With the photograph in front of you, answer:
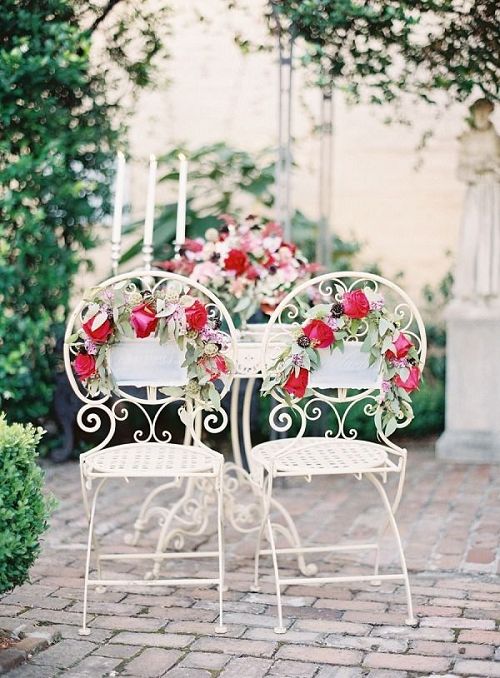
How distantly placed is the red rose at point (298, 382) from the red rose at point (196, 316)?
365mm

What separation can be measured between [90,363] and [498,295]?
4.11 meters

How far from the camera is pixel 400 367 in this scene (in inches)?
143

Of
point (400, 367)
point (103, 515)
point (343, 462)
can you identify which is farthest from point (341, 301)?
point (103, 515)

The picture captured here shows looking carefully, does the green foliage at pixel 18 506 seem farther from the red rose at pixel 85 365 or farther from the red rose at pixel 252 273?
the red rose at pixel 252 273

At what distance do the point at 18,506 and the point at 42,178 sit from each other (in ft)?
11.4

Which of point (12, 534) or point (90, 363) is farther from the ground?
point (90, 363)

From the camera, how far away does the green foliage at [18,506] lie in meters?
3.09

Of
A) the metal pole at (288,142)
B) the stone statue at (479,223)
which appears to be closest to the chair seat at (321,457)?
the metal pole at (288,142)

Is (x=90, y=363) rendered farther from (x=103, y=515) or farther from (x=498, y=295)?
(x=498, y=295)

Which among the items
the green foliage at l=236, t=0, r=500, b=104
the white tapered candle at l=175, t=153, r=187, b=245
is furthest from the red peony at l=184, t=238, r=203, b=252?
the green foliage at l=236, t=0, r=500, b=104

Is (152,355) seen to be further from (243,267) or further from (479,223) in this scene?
(479,223)

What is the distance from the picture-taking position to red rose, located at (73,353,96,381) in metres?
3.67

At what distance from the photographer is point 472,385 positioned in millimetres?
7035

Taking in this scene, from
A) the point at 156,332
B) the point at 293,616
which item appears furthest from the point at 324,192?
the point at 293,616
